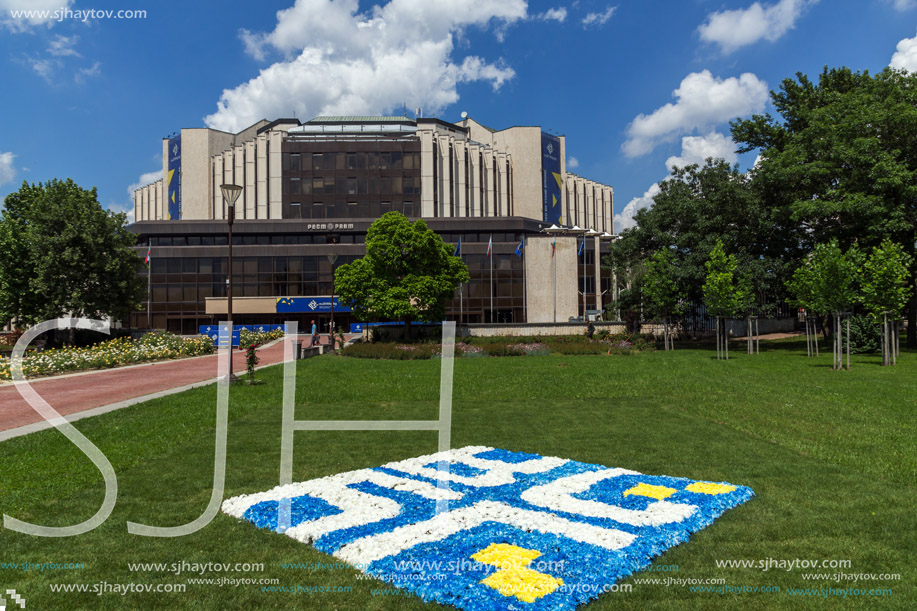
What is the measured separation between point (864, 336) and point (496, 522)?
115 feet

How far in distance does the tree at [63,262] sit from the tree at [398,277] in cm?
1495

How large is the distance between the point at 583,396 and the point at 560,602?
39.8 ft

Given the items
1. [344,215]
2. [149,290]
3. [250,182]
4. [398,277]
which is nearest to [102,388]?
[398,277]

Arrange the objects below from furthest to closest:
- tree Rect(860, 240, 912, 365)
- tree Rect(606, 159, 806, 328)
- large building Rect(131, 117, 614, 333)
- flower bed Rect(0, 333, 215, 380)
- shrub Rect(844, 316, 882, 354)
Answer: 1. large building Rect(131, 117, 614, 333)
2. tree Rect(606, 159, 806, 328)
3. shrub Rect(844, 316, 882, 354)
4. tree Rect(860, 240, 912, 365)
5. flower bed Rect(0, 333, 215, 380)

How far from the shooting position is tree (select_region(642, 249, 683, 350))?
38000 mm

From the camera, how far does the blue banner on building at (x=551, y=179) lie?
272ft

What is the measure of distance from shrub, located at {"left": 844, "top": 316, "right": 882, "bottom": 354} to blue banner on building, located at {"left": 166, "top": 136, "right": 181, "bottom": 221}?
80.4 metres

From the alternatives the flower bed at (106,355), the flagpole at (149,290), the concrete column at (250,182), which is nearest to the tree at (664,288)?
the flower bed at (106,355)

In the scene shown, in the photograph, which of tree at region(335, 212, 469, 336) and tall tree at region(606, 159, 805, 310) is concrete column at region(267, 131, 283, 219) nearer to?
tree at region(335, 212, 469, 336)

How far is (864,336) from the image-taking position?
32500mm

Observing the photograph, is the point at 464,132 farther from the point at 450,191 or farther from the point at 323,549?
the point at 323,549

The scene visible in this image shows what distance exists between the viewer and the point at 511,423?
12.2m

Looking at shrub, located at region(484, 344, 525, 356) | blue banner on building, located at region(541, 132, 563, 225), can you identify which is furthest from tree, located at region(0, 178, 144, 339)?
blue banner on building, located at region(541, 132, 563, 225)

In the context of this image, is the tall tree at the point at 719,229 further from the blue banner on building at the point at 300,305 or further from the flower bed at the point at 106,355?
the blue banner on building at the point at 300,305
